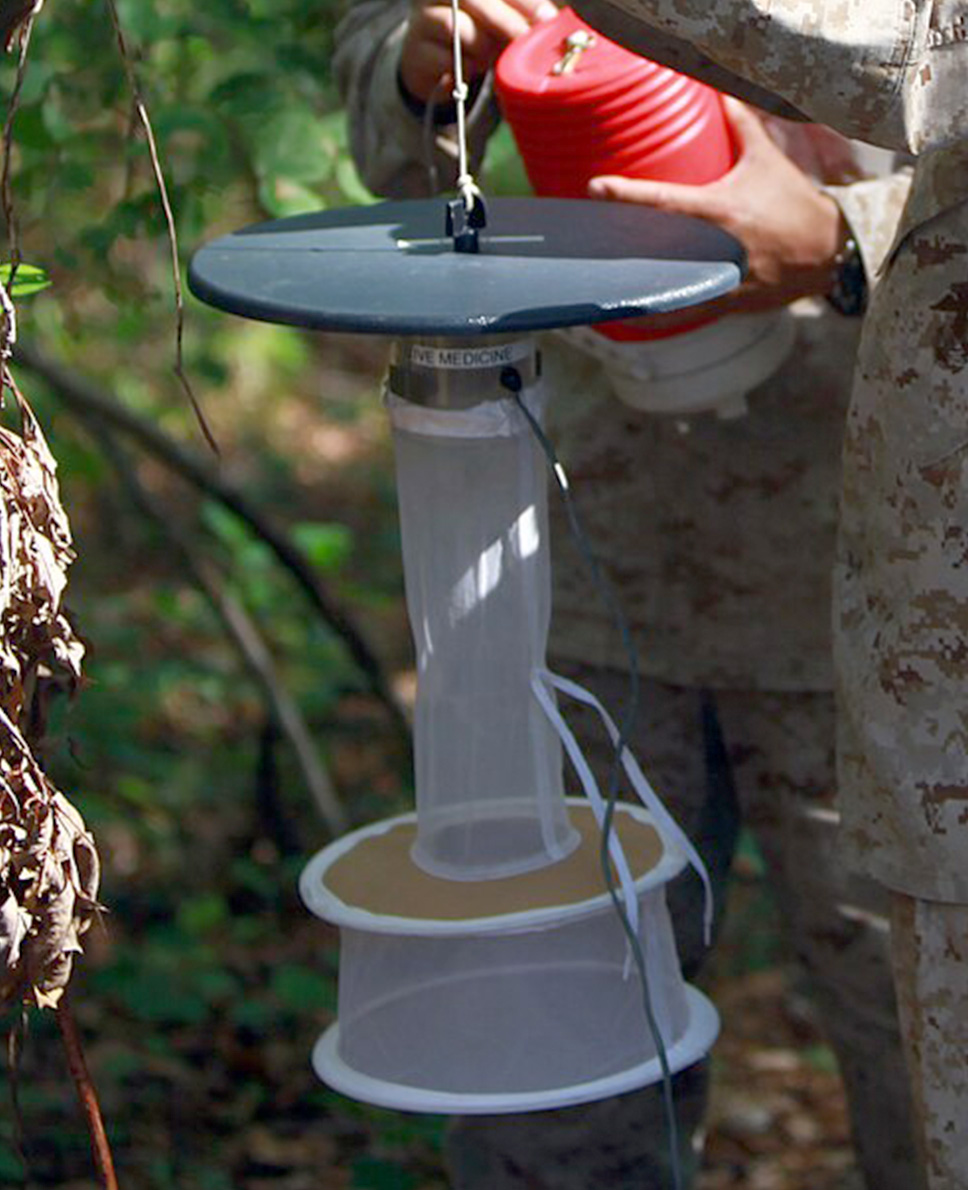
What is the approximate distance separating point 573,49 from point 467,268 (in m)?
0.43

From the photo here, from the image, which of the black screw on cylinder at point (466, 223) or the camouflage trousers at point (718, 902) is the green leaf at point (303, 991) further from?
the black screw on cylinder at point (466, 223)

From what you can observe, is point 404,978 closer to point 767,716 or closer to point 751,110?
point 767,716

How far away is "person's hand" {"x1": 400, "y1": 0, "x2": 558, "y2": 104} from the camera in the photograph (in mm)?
2457

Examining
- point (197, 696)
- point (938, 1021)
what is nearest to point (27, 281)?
point (938, 1021)

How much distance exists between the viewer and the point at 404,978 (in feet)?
7.15

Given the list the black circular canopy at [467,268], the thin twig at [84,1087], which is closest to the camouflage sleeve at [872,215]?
the black circular canopy at [467,268]

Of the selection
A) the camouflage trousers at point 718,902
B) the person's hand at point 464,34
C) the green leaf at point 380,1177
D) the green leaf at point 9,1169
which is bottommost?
the green leaf at point 380,1177

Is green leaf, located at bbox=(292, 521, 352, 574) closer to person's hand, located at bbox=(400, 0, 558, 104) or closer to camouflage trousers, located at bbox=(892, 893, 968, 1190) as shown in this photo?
person's hand, located at bbox=(400, 0, 558, 104)

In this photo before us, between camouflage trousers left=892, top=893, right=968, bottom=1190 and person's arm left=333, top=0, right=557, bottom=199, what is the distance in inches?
43.0

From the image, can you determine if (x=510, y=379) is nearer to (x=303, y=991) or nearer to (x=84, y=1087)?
(x=84, y=1087)

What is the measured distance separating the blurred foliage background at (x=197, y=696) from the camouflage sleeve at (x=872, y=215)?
2.48ft

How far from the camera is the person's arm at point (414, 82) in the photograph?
248 cm

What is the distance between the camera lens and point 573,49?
90.2 inches

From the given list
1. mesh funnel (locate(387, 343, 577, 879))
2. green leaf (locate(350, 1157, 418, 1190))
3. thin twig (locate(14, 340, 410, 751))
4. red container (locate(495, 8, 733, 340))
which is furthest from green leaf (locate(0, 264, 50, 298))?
thin twig (locate(14, 340, 410, 751))
